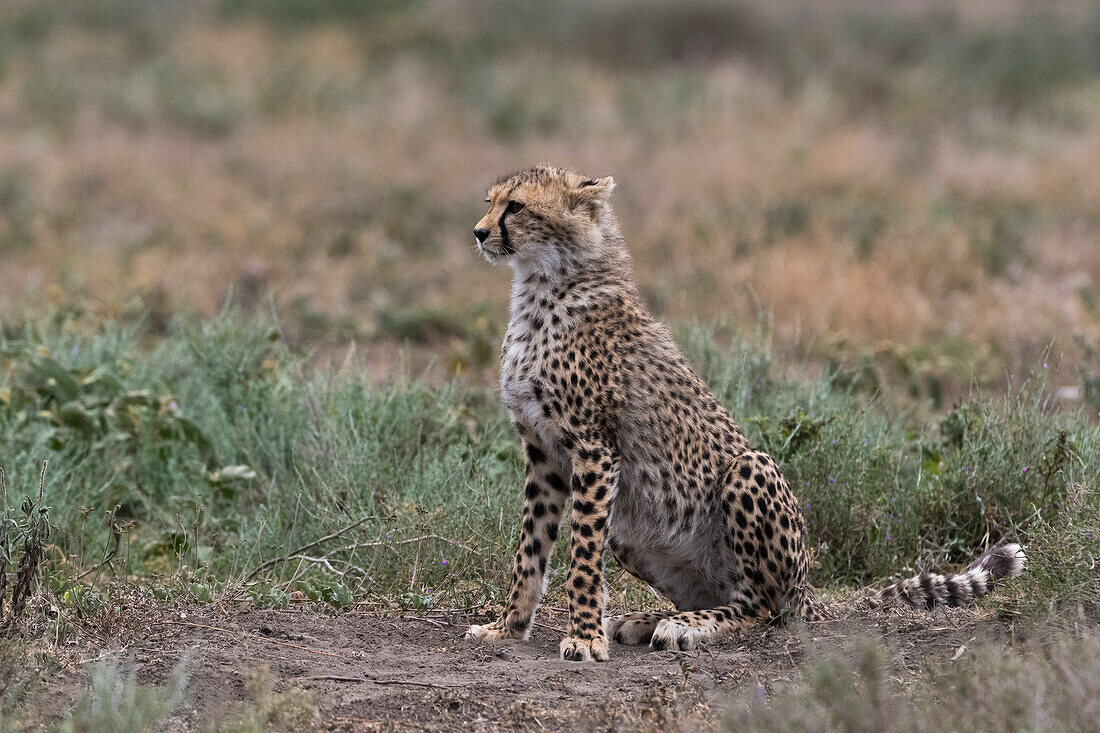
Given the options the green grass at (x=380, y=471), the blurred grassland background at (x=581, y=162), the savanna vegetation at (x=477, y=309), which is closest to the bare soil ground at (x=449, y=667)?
the savanna vegetation at (x=477, y=309)

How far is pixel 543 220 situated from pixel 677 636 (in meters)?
1.34

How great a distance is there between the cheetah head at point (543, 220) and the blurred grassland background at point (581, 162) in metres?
2.38

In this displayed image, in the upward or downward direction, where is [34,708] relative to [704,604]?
upward

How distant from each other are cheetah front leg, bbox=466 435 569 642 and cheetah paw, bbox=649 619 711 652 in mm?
381

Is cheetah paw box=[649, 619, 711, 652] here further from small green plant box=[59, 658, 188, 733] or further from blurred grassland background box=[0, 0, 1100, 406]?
blurred grassland background box=[0, 0, 1100, 406]

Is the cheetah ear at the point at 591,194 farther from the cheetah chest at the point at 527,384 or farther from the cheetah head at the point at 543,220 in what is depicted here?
the cheetah chest at the point at 527,384

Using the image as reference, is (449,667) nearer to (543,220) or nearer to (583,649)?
(583,649)

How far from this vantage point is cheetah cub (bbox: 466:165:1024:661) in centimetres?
372

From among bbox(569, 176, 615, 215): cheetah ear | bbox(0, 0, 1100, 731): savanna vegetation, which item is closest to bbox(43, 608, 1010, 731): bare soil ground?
bbox(0, 0, 1100, 731): savanna vegetation

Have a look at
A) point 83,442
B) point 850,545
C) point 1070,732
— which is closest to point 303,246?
point 83,442

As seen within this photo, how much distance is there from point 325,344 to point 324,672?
4861mm

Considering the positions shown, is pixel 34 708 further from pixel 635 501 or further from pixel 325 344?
pixel 325 344

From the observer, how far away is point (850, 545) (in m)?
4.77

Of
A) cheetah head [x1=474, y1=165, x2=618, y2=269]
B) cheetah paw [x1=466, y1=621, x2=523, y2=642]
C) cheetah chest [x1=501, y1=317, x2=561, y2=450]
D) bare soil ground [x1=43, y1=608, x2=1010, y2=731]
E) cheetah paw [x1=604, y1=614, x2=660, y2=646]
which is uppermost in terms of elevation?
cheetah head [x1=474, y1=165, x2=618, y2=269]
